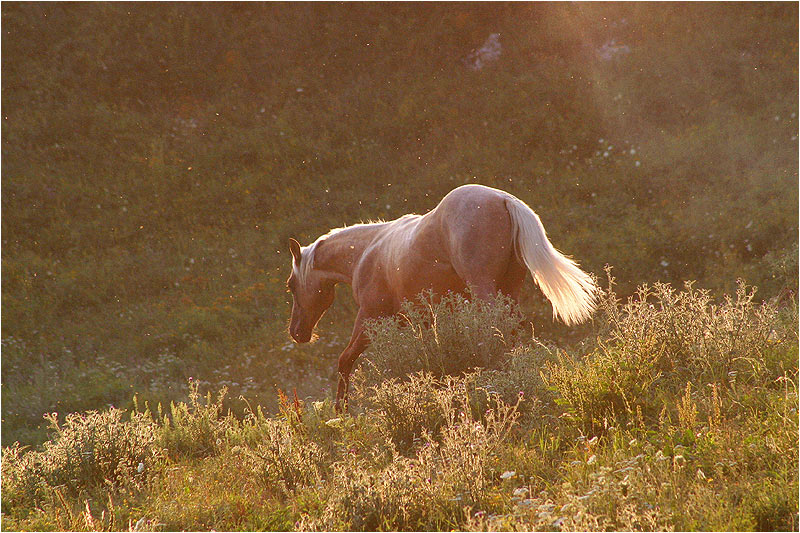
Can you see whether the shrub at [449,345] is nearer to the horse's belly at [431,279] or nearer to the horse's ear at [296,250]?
→ the horse's belly at [431,279]

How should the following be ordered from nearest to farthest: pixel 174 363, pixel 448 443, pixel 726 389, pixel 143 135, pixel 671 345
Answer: pixel 448 443 → pixel 726 389 → pixel 671 345 → pixel 174 363 → pixel 143 135

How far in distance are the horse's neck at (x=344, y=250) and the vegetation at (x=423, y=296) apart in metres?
1.59

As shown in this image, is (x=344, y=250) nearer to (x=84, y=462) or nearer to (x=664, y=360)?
(x=84, y=462)

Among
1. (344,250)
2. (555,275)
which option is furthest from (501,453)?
(344,250)

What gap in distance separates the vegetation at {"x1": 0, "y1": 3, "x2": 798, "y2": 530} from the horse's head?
1.01 metres

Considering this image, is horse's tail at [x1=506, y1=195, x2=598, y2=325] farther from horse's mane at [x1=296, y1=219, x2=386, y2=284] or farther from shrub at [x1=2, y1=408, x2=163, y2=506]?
shrub at [x1=2, y1=408, x2=163, y2=506]

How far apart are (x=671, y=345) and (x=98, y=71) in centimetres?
2077

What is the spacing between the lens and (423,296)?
6.98m

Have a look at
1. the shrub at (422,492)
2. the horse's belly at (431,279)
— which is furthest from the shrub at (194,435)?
the shrub at (422,492)

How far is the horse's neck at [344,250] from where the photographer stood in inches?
345

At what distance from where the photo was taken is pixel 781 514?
3.22 m

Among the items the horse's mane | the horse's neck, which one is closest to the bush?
the horse's neck

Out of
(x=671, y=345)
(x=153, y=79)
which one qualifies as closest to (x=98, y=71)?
(x=153, y=79)

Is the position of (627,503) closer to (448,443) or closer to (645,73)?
(448,443)
